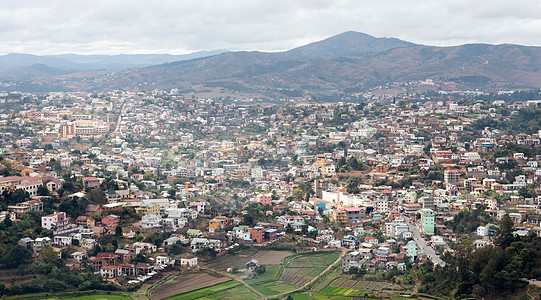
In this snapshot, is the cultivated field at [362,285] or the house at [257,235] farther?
the house at [257,235]

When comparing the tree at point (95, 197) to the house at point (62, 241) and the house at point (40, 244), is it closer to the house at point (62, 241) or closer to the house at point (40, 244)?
the house at point (62, 241)

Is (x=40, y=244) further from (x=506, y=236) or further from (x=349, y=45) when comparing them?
(x=349, y=45)

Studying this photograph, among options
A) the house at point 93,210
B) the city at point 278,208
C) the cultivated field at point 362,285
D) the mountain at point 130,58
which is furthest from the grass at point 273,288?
the mountain at point 130,58

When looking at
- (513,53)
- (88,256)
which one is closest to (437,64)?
(513,53)

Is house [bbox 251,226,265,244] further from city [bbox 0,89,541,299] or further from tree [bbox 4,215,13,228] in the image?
tree [bbox 4,215,13,228]

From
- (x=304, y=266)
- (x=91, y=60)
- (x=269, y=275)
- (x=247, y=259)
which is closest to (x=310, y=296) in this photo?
(x=269, y=275)

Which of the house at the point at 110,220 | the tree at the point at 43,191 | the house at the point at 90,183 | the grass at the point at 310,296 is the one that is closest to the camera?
the grass at the point at 310,296
